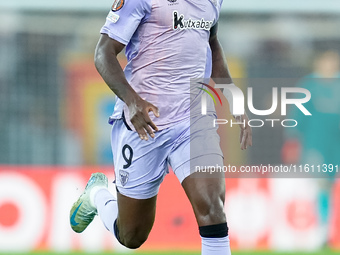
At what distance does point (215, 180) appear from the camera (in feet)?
15.8

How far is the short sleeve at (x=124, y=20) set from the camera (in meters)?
4.93

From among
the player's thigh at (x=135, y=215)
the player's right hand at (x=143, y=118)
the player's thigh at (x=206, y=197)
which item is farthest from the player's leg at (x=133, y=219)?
the player's right hand at (x=143, y=118)

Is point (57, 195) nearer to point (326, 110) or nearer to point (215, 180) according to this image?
point (326, 110)

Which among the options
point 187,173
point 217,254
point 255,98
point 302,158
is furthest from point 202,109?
point 255,98

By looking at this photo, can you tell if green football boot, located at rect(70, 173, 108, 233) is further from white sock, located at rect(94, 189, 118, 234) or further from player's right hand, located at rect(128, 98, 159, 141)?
player's right hand, located at rect(128, 98, 159, 141)

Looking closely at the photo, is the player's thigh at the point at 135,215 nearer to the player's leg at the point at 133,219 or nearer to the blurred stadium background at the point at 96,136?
the player's leg at the point at 133,219

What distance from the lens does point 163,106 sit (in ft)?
16.7

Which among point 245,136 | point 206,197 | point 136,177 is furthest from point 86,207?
point 206,197

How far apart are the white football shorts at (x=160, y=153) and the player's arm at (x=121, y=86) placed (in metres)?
0.24

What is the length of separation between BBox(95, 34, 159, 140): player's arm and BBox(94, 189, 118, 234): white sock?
1092 mm

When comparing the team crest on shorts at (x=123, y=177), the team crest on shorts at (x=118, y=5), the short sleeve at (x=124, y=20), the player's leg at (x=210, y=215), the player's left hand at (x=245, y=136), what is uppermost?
the team crest on shorts at (x=118, y=5)

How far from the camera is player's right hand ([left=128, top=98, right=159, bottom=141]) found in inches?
179

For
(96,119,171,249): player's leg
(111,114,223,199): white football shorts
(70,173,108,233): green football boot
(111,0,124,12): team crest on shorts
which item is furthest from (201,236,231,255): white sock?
(70,173,108,233): green football boot

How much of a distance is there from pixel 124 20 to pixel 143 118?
2.36 feet
